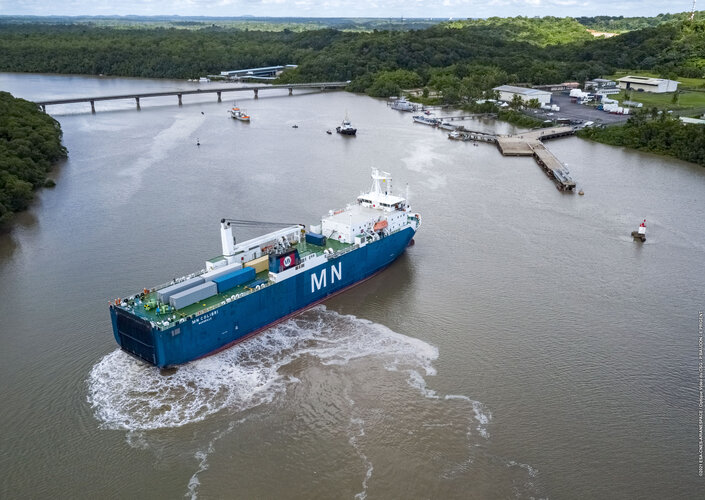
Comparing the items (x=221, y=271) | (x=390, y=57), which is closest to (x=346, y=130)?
A: (x=221, y=271)

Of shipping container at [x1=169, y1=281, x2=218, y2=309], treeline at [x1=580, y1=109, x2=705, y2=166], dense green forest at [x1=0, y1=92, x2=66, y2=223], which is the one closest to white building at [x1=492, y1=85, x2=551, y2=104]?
treeline at [x1=580, y1=109, x2=705, y2=166]

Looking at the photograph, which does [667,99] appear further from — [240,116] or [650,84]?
[240,116]

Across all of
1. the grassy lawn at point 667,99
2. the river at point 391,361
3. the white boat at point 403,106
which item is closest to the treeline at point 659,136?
the river at point 391,361

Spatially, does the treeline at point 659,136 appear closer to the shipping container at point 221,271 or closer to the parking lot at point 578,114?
the parking lot at point 578,114

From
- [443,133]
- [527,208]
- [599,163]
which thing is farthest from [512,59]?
[527,208]

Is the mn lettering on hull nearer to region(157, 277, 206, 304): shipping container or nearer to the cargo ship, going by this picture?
the cargo ship

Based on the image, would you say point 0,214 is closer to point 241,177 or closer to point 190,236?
point 190,236
